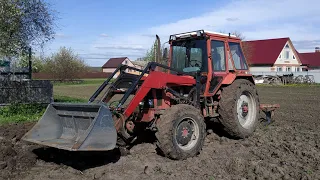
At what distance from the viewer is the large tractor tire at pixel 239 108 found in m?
7.85

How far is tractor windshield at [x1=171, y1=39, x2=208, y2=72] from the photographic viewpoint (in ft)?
26.1

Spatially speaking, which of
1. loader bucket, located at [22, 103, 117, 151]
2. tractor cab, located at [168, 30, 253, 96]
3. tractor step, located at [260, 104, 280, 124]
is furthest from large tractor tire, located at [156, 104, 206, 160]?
tractor step, located at [260, 104, 280, 124]

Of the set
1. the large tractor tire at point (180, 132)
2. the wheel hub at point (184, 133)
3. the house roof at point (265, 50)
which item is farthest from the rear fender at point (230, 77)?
the house roof at point (265, 50)

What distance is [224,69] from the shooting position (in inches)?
327

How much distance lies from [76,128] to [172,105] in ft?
6.36

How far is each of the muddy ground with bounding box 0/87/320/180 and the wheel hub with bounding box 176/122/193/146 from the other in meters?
0.37

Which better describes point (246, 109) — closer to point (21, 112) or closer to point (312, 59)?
point (21, 112)

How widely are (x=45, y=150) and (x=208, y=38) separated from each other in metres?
4.08

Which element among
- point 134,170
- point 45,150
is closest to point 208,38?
point 134,170

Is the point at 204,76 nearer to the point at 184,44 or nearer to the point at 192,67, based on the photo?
the point at 192,67

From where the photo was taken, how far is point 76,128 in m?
6.89

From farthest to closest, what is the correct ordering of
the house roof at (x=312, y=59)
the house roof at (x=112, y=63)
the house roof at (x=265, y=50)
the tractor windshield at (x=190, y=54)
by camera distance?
the house roof at (x=112, y=63)
the house roof at (x=312, y=59)
the house roof at (x=265, y=50)
the tractor windshield at (x=190, y=54)

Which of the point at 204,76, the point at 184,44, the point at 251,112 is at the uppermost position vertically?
the point at 184,44

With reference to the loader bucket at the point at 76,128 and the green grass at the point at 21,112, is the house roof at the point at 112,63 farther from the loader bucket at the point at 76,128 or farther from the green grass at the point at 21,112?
the loader bucket at the point at 76,128
